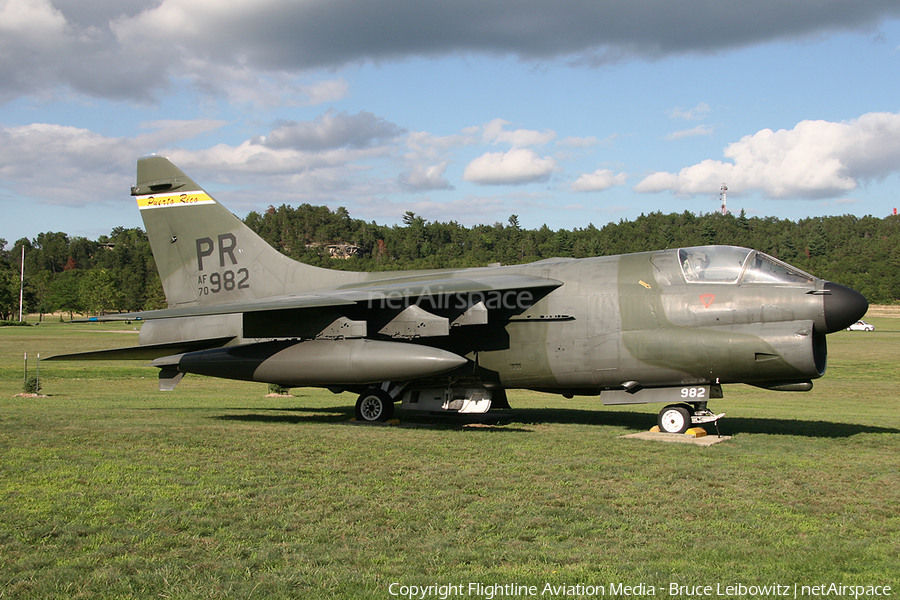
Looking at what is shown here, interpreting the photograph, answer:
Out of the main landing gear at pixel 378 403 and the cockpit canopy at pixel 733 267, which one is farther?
the main landing gear at pixel 378 403

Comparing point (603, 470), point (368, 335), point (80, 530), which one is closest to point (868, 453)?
point (603, 470)

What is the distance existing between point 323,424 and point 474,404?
3.21 meters

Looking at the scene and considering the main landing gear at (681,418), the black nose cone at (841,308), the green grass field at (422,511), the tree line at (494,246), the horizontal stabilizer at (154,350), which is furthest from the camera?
the tree line at (494,246)

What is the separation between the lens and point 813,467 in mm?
9977

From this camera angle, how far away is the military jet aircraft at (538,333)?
12.8 metres

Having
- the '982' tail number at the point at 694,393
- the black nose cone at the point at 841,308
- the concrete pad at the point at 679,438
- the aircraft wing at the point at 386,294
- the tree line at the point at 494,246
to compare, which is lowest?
the concrete pad at the point at 679,438

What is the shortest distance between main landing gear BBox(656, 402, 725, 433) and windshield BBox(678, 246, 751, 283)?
2.45m

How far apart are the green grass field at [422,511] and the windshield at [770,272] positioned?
292 cm

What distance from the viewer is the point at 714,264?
1332cm

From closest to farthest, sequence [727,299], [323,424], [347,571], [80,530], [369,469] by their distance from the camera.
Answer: [347,571] < [80,530] < [369,469] < [727,299] < [323,424]

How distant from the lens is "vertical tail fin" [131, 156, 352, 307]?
56.5ft

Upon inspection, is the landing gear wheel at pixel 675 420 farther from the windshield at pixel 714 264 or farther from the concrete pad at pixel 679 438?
the windshield at pixel 714 264

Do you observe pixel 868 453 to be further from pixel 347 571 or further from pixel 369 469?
pixel 347 571

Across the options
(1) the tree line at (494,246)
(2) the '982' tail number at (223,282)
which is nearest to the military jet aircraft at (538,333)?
(2) the '982' tail number at (223,282)
